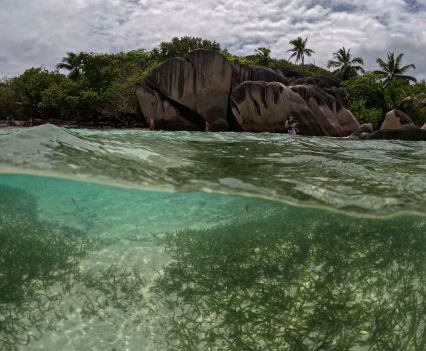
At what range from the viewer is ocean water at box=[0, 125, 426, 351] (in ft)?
13.2

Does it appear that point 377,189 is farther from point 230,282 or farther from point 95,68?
point 95,68

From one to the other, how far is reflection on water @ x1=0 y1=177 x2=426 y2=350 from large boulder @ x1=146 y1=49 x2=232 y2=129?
77.1ft

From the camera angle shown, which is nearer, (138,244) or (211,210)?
(138,244)

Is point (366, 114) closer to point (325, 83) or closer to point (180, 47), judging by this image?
point (325, 83)

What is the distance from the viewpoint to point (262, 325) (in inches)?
161

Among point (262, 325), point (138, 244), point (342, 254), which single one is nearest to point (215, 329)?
point (262, 325)

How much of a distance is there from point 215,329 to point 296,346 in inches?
32.9

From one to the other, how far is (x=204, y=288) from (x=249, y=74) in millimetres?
27642

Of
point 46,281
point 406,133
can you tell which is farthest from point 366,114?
point 46,281

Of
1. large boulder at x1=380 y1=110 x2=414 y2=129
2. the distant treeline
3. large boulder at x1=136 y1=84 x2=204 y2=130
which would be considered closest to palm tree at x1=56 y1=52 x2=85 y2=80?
the distant treeline

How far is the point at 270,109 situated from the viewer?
2656cm

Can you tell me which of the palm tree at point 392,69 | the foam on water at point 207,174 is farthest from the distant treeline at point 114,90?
the foam on water at point 207,174

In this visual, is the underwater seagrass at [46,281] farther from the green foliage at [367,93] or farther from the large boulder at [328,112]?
the green foliage at [367,93]

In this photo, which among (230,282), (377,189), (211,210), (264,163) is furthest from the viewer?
(264,163)
